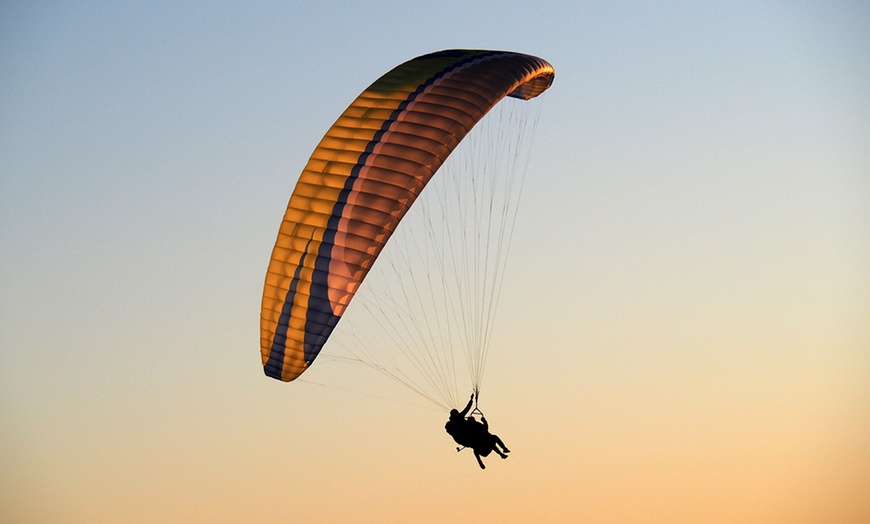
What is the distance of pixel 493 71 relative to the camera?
41.0 m

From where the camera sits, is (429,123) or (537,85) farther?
(537,85)

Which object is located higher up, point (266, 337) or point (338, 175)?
point (338, 175)

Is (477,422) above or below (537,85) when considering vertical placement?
below

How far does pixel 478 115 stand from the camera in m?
40.1

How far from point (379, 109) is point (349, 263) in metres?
3.50

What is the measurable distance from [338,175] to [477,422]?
594 centimetres

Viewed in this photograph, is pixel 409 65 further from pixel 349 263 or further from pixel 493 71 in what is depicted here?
pixel 349 263

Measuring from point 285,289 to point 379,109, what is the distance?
4.28m

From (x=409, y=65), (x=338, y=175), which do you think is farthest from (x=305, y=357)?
(x=409, y=65)

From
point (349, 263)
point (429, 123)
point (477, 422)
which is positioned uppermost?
point (429, 123)

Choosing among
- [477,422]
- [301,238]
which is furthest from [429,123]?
[477,422]

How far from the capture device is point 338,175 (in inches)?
1572

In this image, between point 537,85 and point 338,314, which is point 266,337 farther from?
point 537,85

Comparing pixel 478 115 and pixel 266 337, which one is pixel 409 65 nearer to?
pixel 478 115
